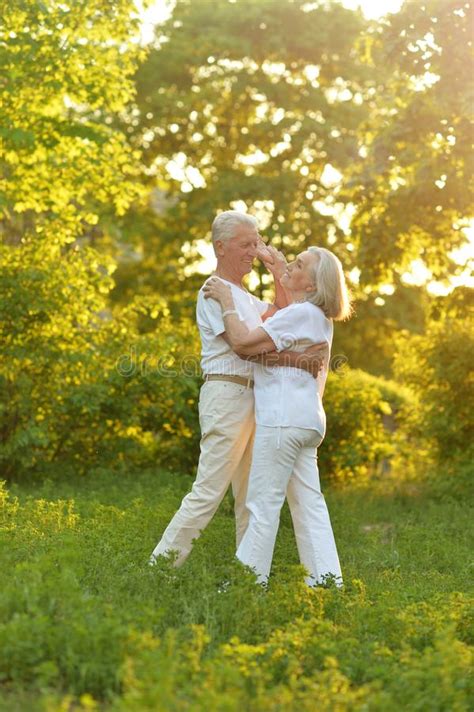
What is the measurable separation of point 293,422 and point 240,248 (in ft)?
4.19

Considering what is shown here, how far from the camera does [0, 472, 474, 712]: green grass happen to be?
4.68 metres

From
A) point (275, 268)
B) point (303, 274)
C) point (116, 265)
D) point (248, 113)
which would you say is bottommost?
point (303, 274)

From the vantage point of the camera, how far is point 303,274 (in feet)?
23.2

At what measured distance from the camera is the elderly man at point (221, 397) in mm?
7246

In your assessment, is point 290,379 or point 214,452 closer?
point 290,379

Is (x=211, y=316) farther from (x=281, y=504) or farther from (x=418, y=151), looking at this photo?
(x=418, y=151)

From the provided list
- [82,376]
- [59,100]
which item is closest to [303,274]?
[82,376]

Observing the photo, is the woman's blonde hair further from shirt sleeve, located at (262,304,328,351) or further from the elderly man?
the elderly man

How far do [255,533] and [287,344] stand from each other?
1190 mm

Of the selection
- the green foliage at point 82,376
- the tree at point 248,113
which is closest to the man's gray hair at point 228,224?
the green foliage at point 82,376

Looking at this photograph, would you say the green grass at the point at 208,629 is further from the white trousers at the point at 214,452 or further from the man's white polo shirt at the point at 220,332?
the man's white polo shirt at the point at 220,332

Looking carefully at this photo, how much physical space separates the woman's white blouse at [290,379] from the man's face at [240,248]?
0.61 metres

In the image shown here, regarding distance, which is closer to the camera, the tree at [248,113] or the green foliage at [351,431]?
the green foliage at [351,431]

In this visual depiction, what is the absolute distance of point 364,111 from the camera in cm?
2775
